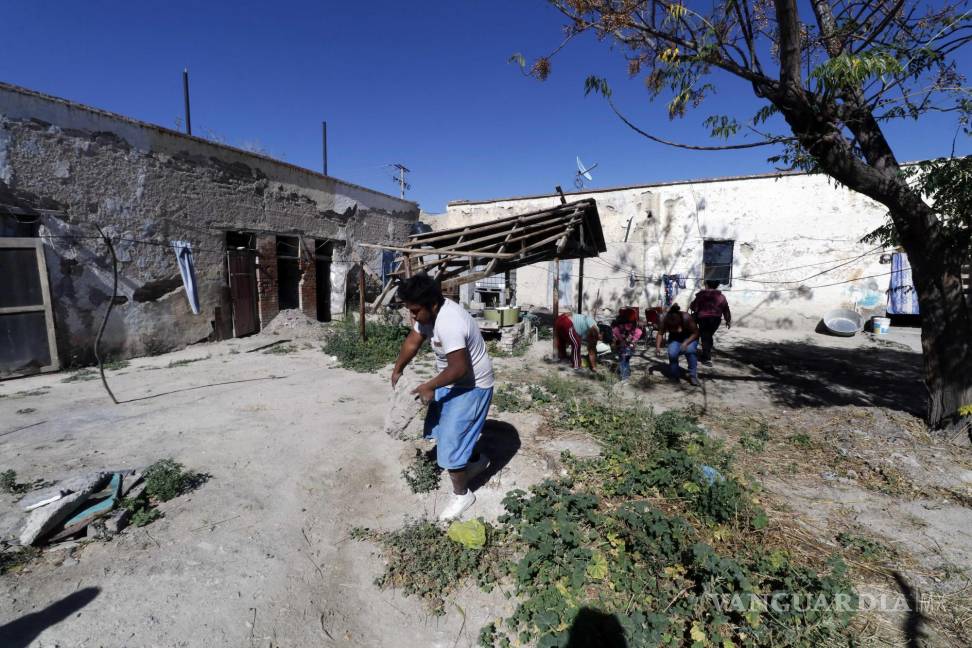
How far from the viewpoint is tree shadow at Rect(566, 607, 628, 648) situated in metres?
→ 1.98

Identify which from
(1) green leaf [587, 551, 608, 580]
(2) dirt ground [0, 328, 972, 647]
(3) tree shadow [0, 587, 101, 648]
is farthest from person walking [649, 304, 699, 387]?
(3) tree shadow [0, 587, 101, 648]

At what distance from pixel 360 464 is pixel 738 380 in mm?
5888

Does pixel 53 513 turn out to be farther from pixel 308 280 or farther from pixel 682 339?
pixel 308 280

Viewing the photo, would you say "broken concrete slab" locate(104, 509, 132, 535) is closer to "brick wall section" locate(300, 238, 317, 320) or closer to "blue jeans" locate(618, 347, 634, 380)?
"blue jeans" locate(618, 347, 634, 380)

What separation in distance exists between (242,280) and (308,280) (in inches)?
72.9

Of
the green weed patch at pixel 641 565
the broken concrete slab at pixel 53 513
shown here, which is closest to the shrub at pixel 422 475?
the green weed patch at pixel 641 565

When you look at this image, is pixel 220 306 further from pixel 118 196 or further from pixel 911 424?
pixel 911 424

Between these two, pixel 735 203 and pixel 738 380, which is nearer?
pixel 738 380

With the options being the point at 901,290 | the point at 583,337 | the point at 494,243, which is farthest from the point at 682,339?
the point at 901,290

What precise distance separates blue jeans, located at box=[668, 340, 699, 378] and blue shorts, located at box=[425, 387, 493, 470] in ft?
14.6

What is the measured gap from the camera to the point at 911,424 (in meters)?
4.22

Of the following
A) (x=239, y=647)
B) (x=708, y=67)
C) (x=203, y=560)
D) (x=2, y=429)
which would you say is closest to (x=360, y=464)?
(x=203, y=560)

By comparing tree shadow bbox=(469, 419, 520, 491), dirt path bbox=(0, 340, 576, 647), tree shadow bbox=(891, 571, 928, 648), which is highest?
tree shadow bbox=(891, 571, 928, 648)

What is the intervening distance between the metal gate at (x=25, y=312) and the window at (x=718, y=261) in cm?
1508
